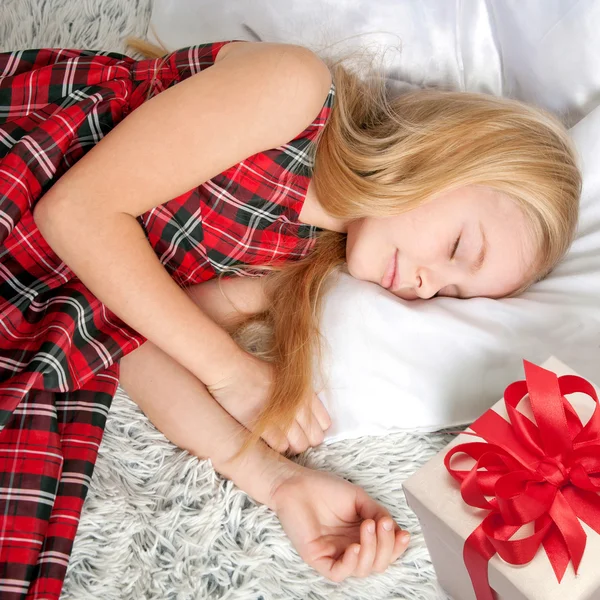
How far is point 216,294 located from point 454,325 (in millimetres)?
392

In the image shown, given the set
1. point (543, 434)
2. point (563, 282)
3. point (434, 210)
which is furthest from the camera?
point (563, 282)

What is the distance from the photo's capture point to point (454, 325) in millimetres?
989

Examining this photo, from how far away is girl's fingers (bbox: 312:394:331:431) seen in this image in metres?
0.98

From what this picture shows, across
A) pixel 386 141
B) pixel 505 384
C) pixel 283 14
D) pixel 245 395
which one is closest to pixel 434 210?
pixel 386 141

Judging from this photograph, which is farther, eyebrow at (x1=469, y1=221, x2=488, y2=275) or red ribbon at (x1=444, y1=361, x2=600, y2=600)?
eyebrow at (x1=469, y1=221, x2=488, y2=275)

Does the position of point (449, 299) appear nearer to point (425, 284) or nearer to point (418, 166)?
point (425, 284)

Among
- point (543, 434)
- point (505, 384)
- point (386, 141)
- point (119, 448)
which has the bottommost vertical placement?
point (119, 448)

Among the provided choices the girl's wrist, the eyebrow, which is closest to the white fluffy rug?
the girl's wrist

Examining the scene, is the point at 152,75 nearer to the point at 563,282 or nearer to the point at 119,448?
the point at 119,448

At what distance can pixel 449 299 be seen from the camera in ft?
3.38

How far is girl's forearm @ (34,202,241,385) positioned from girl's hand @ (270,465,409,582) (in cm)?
21

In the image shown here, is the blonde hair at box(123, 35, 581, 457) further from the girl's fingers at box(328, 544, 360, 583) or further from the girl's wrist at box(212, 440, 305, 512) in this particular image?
the girl's fingers at box(328, 544, 360, 583)

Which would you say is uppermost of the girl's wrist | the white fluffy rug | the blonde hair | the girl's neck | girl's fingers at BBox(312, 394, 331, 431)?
the blonde hair

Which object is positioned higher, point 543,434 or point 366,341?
point 543,434
